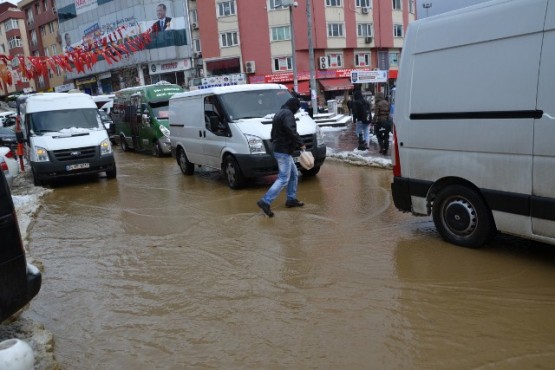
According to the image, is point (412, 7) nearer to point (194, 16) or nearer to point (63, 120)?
point (194, 16)

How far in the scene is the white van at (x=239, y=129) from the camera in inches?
381

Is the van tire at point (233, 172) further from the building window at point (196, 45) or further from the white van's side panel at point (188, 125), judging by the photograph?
the building window at point (196, 45)

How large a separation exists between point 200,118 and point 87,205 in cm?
298

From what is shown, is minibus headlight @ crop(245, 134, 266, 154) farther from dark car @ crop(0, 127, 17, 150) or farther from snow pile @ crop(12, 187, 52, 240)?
dark car @ crop(0, 127, 17, 150)

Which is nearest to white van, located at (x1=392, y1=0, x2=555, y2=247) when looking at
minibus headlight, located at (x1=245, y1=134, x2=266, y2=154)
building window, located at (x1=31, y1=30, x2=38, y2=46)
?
minibus headlight, located at (x1=245, y1=134, x2=266, y2=154)

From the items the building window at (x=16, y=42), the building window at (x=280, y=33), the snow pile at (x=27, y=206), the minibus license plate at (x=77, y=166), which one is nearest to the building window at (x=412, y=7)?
the building window at (x=280, y=33)

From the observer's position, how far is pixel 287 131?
302 inches

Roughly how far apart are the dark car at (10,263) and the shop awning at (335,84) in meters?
44.0

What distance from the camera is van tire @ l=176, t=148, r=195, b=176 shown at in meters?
12.5

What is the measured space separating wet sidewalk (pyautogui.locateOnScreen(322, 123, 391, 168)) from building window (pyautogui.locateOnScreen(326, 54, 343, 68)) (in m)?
28.6

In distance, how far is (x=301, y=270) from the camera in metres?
5.43

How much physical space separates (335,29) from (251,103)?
3885cm

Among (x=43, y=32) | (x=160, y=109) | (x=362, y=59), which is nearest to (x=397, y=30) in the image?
(x=362, y=59)

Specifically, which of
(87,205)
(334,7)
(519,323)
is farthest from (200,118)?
(334,7)
